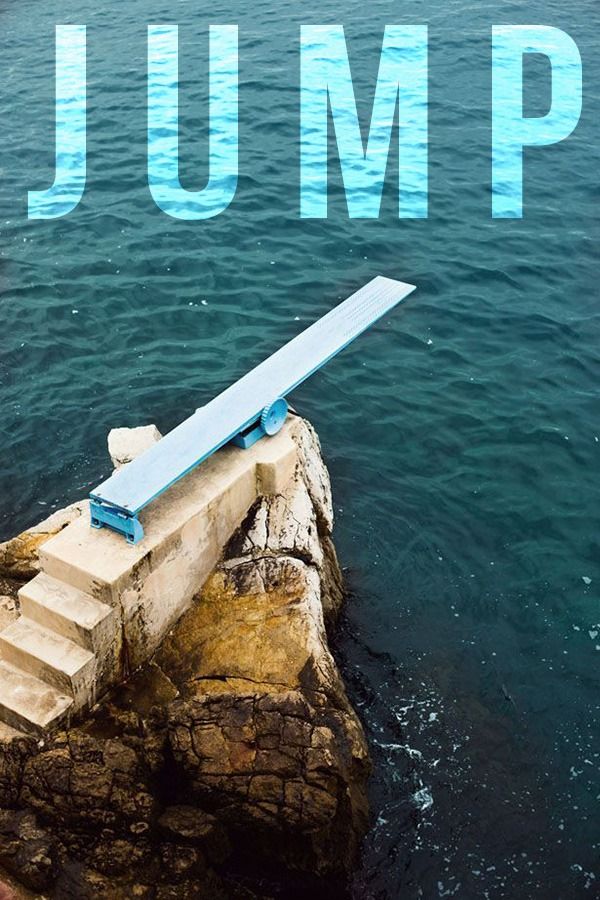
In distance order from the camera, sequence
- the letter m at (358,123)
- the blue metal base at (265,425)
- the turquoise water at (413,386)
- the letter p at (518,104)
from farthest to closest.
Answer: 1. the letter p at (518,104)
2. the letter m at (358,123)
3. the blue metal base at (265,425)
4. the turquoise water at (413,386)

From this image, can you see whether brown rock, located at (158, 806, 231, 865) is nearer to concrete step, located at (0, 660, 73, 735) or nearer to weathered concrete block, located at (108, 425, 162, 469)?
concrete step, located at (0, 660, 73, 735)

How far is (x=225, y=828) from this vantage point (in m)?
10.6

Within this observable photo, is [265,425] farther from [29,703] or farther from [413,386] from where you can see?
[413,386]

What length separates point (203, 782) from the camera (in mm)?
10547

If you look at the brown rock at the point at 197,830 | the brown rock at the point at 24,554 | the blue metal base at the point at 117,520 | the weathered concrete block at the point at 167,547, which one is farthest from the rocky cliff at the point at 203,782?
the brown rock at the point at 24,554

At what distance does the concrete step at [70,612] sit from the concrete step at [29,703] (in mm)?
585

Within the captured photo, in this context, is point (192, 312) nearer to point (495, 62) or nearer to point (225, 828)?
point (225, 828)

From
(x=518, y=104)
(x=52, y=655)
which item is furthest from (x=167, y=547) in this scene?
(x=518, y=104)

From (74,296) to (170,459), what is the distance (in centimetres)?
999

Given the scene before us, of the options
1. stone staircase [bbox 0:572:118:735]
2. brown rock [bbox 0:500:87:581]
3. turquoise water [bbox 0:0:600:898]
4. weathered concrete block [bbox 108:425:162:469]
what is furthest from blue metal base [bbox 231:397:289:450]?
turquoise water [bbox 0:0:600:898]

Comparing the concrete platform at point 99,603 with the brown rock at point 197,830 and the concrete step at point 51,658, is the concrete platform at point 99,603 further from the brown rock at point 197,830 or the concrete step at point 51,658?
the brown rock at point 197,830

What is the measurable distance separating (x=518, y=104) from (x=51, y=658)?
21.7 metres

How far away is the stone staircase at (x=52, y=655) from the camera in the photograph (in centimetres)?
1096

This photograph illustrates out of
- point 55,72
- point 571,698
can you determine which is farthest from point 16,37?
point 571,698
